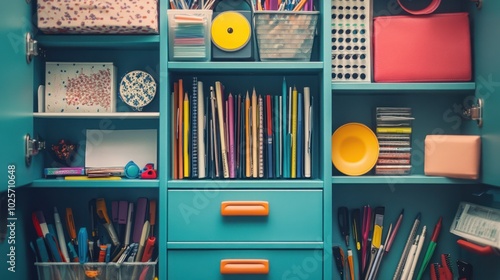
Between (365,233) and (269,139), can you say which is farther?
(365,233)

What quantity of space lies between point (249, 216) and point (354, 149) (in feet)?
1.61

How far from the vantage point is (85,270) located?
5.39ft

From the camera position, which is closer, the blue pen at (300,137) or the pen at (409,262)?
the blue pen at (300,137)

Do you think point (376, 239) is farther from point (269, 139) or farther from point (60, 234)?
point (60, 234)

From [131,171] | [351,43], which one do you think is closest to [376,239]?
[351,43]

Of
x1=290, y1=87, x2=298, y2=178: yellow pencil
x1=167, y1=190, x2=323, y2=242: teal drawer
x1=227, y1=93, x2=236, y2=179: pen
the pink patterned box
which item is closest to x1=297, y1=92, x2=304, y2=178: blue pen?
x1=290, y1=87, x2=298, y2=178: yellow pencil

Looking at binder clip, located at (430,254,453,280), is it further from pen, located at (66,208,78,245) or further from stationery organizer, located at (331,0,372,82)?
pen, located at (66,208,78,245)

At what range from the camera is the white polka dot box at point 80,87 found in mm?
1720

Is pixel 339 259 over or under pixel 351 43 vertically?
under

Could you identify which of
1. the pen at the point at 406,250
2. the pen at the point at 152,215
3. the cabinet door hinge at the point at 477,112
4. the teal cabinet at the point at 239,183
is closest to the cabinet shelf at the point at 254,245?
the teal cabinet at the point at 239,183

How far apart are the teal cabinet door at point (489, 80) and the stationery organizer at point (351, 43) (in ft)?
1.24

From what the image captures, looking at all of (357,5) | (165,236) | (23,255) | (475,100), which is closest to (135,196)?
(165,236)

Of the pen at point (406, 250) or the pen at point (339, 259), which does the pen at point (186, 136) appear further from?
the pen at point (406, 250)

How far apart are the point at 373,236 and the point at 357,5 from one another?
87cm
